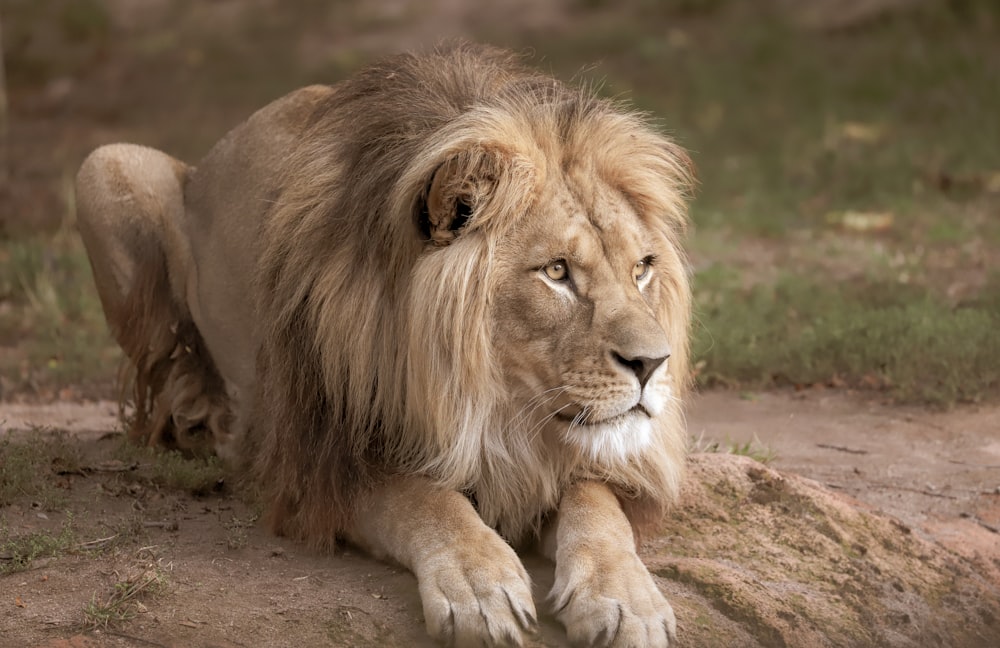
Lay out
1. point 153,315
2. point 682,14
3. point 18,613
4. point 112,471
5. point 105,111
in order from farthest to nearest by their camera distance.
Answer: point 682,14, point 105,111, point 153,315, point 112,471, point 18,613

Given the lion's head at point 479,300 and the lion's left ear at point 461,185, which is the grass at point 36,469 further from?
the lion's left ear at point 461,185

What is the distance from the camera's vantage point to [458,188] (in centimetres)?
370

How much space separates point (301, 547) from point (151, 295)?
1643 mm

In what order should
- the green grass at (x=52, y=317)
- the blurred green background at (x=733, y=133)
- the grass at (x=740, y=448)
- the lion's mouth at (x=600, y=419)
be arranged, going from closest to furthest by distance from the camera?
the lion's mouth at (x=600, y=419) < the grass at (x=740, y=448) < the blurred green background at (x=733, y=133) < the green grass at (x=52, y=317)

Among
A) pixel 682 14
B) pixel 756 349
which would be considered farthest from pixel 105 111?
pixel 756 349

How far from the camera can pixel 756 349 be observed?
22.2 ft

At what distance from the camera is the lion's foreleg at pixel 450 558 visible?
3.36 meters

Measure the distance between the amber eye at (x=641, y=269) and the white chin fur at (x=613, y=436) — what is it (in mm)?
425

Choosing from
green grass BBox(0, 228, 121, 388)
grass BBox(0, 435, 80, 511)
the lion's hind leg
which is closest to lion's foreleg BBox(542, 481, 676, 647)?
grass BBox(0, 435, 80, 511)

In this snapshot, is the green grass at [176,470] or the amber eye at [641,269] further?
the green grass at [176,470]

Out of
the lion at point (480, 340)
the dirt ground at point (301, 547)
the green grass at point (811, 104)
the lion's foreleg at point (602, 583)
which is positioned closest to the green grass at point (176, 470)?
the dirt ground at point (301, 547)

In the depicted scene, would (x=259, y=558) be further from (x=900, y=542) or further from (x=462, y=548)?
(x=900, y=542)

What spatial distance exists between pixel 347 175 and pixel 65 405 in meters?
3.05

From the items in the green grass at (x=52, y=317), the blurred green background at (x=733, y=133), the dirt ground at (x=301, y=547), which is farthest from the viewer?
the green grass at (x=52, y=317)
